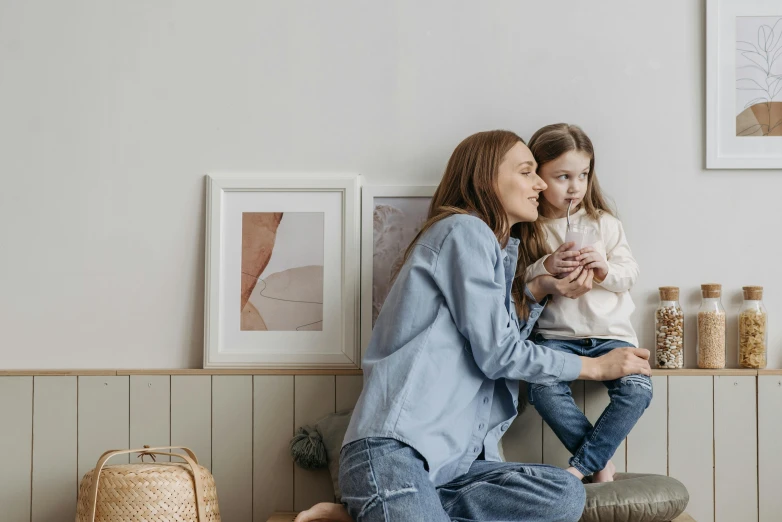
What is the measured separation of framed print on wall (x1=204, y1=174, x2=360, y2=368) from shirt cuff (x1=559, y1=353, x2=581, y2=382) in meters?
0.58

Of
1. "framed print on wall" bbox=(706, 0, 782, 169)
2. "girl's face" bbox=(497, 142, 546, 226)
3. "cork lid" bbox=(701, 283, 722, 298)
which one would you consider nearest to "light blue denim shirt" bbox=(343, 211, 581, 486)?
"girl's face" bbox=(497, 142, 546, 226)

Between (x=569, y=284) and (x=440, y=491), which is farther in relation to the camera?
(x=569, y=284)

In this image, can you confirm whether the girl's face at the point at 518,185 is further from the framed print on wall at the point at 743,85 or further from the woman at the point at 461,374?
the framed print on wall at the point at 743,85

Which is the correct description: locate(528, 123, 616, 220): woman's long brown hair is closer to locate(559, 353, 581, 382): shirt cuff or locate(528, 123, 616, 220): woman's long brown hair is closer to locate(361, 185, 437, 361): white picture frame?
locate(361, 185, 437, 361): white picture frame

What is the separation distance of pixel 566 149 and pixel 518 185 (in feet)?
0.58

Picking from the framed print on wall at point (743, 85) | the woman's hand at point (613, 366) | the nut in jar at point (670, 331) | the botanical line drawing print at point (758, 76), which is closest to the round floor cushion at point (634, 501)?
the woman's hand at point (613, 366)

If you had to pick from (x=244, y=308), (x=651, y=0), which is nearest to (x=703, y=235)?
(x=651, y=0)

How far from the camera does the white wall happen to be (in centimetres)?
201

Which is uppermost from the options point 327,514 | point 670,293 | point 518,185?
point 518,185

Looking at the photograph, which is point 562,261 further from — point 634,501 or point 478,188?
point 634,501

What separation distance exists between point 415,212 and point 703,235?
802 millimetres

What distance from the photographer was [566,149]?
1.85 meters

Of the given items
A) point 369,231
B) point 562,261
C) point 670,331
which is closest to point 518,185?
point 562,261

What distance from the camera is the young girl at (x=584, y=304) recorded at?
5.78 feet
